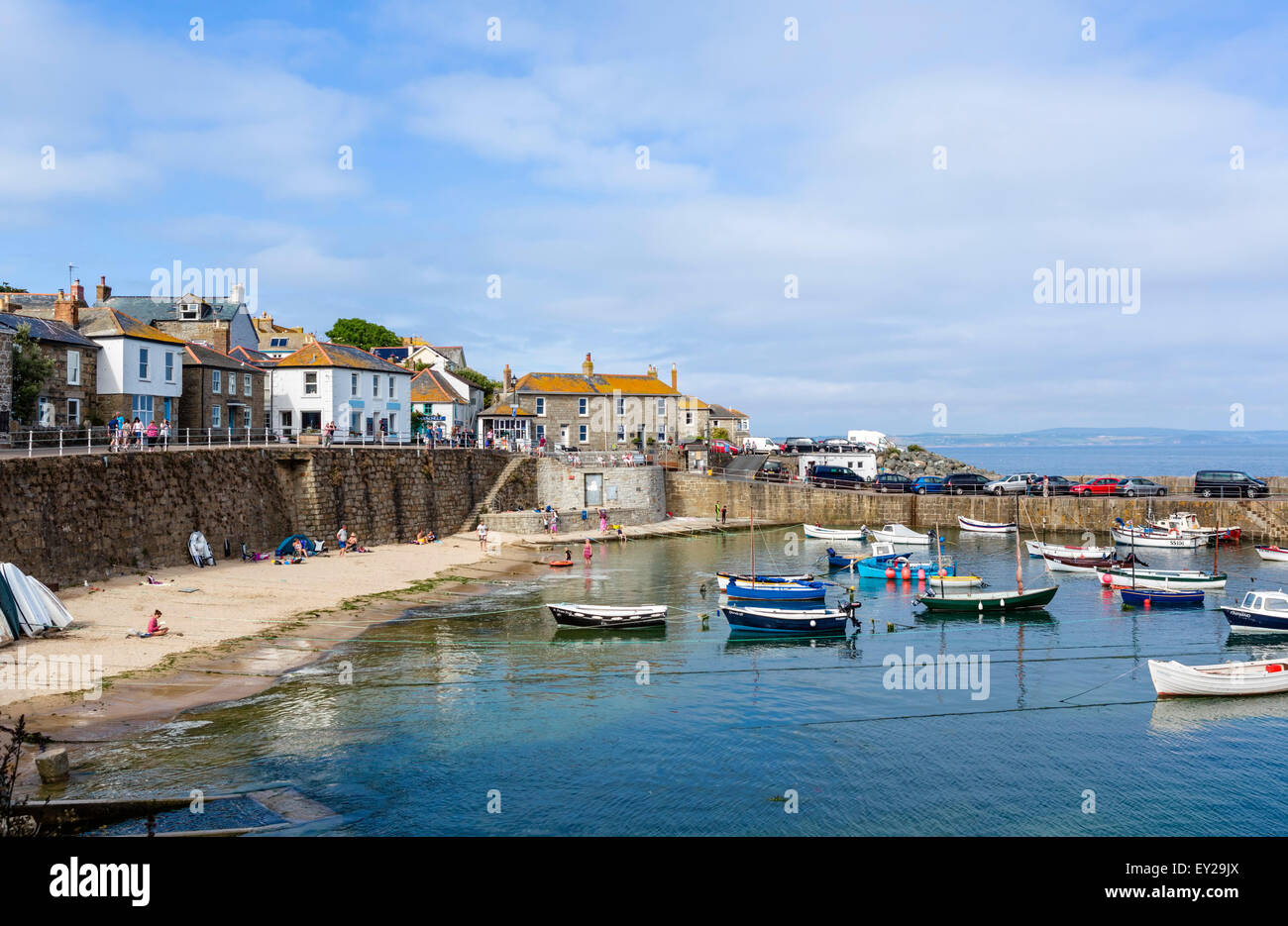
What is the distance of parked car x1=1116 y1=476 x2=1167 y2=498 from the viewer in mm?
69625

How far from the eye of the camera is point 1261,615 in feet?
119

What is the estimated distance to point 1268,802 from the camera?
68.4 feet

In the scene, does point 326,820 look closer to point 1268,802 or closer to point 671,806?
point 671,806

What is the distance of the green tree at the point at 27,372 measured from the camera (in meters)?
43.5

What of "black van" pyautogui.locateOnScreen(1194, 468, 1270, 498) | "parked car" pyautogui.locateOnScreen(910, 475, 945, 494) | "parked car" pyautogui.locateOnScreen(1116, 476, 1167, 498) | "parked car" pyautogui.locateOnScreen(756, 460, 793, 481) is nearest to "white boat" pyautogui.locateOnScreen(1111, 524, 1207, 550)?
"black van" pyautogui.locateOnScreen(1194, 468, 1270, 498)

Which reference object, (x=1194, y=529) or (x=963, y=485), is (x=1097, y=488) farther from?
(x=963, y=485)

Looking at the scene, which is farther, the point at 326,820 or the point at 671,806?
the point at 671,806

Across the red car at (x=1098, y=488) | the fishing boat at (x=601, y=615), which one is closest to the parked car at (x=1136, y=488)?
the red car at (x=1098, y=488)

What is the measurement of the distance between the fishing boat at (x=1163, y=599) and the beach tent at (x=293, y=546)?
40647 millimetres

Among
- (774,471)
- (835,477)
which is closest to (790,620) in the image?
(835,477)

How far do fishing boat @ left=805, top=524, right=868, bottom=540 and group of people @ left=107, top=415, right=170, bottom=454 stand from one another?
41.7 m

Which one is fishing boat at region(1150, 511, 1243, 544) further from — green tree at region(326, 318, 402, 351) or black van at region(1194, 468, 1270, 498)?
green tree at region(326, 318, 402, 351)
